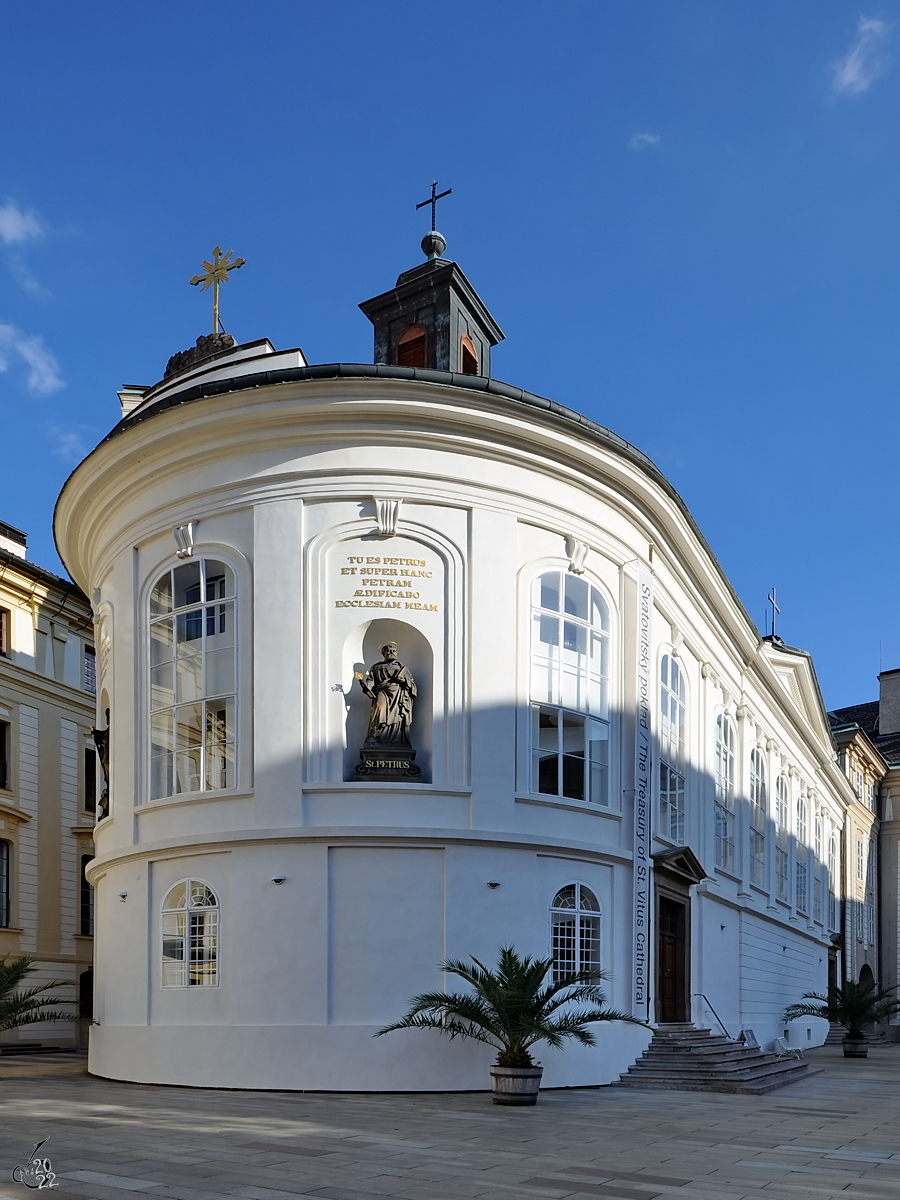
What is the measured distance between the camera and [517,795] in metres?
18.4

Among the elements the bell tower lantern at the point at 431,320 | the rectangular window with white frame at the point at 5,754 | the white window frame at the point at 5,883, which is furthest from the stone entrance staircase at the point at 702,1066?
the rectangular window with white frame at the point at 5,754

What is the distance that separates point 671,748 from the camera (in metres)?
24.3

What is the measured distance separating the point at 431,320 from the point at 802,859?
22.9 metres

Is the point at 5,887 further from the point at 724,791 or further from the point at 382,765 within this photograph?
the point at 724,791

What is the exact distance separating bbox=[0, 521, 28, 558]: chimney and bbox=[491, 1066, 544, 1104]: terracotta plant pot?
22252 mm

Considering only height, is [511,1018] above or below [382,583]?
below

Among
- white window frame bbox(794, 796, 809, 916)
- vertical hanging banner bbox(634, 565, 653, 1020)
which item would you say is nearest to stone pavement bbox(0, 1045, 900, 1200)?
vertical hanging banner bbox(634, 565, 653, 1020)

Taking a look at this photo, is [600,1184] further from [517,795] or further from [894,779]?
[894,779]

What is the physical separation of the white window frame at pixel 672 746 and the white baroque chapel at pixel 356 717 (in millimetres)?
1452

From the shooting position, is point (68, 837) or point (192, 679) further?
point (68, 837)

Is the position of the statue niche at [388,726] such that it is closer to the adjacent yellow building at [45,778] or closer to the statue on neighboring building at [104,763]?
the statue on neighboring building at [104,763]

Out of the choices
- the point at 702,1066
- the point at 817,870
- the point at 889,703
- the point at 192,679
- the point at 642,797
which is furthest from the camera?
the point at 889,703

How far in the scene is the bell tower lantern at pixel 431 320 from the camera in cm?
2575

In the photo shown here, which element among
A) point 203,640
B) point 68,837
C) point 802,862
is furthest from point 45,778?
point 802,862
